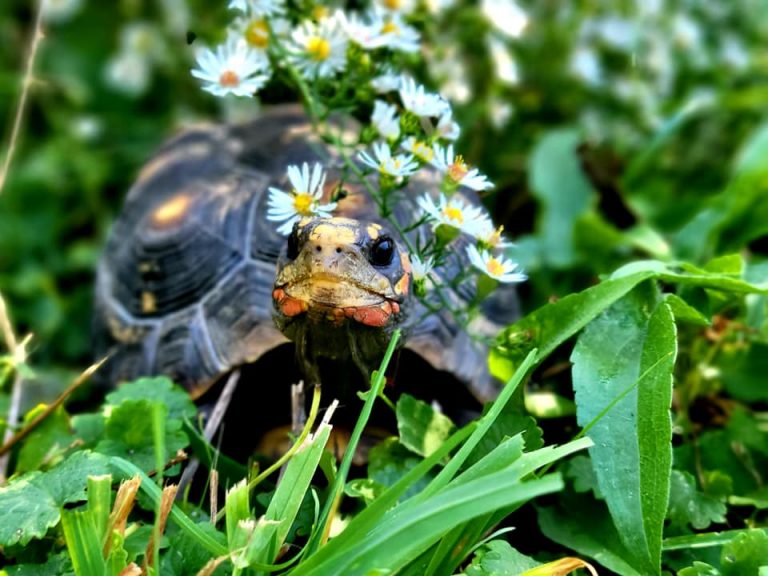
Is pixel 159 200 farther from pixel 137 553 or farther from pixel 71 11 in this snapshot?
pixel 71 11

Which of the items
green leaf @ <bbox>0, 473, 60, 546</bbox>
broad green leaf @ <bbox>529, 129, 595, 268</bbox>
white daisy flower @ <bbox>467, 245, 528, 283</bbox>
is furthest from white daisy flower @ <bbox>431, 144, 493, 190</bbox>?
broad green leaf @ <bbox>529, 129, 595, 268</bbox>

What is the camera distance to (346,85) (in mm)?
1768

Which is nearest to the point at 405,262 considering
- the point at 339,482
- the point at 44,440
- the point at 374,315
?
the point at 374,315

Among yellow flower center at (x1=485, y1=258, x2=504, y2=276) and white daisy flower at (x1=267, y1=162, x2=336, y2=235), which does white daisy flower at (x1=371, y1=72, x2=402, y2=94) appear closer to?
white daisy flower at (x1=267, y1=162, x2=336, y2=235)

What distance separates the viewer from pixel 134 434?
1541 mm

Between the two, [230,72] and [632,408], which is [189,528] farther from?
[230,72]

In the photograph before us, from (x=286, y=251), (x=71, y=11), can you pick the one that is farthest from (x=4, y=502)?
(x=71, y=11)

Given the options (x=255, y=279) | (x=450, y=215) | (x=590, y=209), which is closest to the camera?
(x=450, y=215)

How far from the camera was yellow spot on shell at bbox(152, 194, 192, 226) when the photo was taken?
7.08ft

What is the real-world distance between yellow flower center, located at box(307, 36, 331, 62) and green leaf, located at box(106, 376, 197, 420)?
66 centimetres

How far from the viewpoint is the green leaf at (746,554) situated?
4.36 feet

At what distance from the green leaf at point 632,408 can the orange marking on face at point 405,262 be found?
306 millimetres

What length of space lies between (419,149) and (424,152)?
0.05 feet

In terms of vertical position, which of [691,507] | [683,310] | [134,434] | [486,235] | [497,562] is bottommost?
[691,507]
